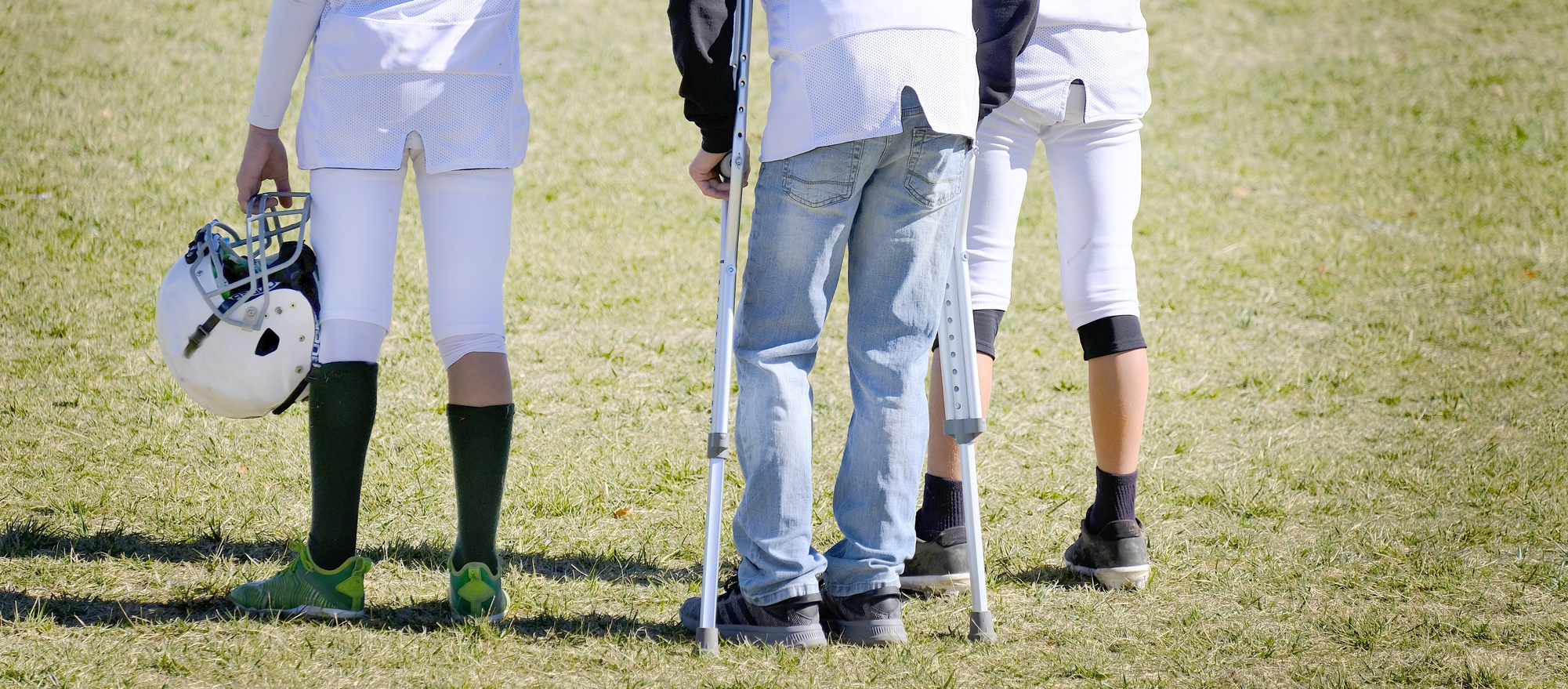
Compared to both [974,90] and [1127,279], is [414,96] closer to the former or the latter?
[974,90]

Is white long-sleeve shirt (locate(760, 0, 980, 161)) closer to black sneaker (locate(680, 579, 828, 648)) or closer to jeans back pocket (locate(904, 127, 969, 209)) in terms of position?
jeans back pocket (locate(904, 127, 969, 209))

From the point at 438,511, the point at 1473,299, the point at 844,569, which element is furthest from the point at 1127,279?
the point at 1473,299

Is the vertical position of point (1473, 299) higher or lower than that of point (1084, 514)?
higher

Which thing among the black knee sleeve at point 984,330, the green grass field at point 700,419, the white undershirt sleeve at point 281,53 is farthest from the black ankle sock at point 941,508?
the white undershirt sleeve at point 281,53

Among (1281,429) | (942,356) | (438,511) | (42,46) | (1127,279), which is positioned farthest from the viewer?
(42,46)

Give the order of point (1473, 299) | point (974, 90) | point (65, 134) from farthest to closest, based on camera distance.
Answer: point (65, 134), point (1473, 299), point (974, 90)

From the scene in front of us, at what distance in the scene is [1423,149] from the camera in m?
9.42

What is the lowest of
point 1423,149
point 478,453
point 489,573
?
point 489,573

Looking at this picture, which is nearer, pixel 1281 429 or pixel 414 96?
pixel 414 96

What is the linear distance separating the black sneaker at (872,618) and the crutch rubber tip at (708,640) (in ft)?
1.05

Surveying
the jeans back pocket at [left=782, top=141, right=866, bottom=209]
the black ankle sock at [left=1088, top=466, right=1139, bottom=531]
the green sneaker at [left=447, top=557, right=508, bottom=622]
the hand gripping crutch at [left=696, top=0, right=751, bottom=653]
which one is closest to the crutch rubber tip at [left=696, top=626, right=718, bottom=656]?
the hand gripping crutch at [left=696, top=0, right=751, bottom=653]

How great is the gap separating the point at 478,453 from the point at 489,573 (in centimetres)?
31

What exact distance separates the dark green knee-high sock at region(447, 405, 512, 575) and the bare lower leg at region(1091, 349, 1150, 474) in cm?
156

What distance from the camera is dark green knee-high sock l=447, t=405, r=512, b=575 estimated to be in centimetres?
306
